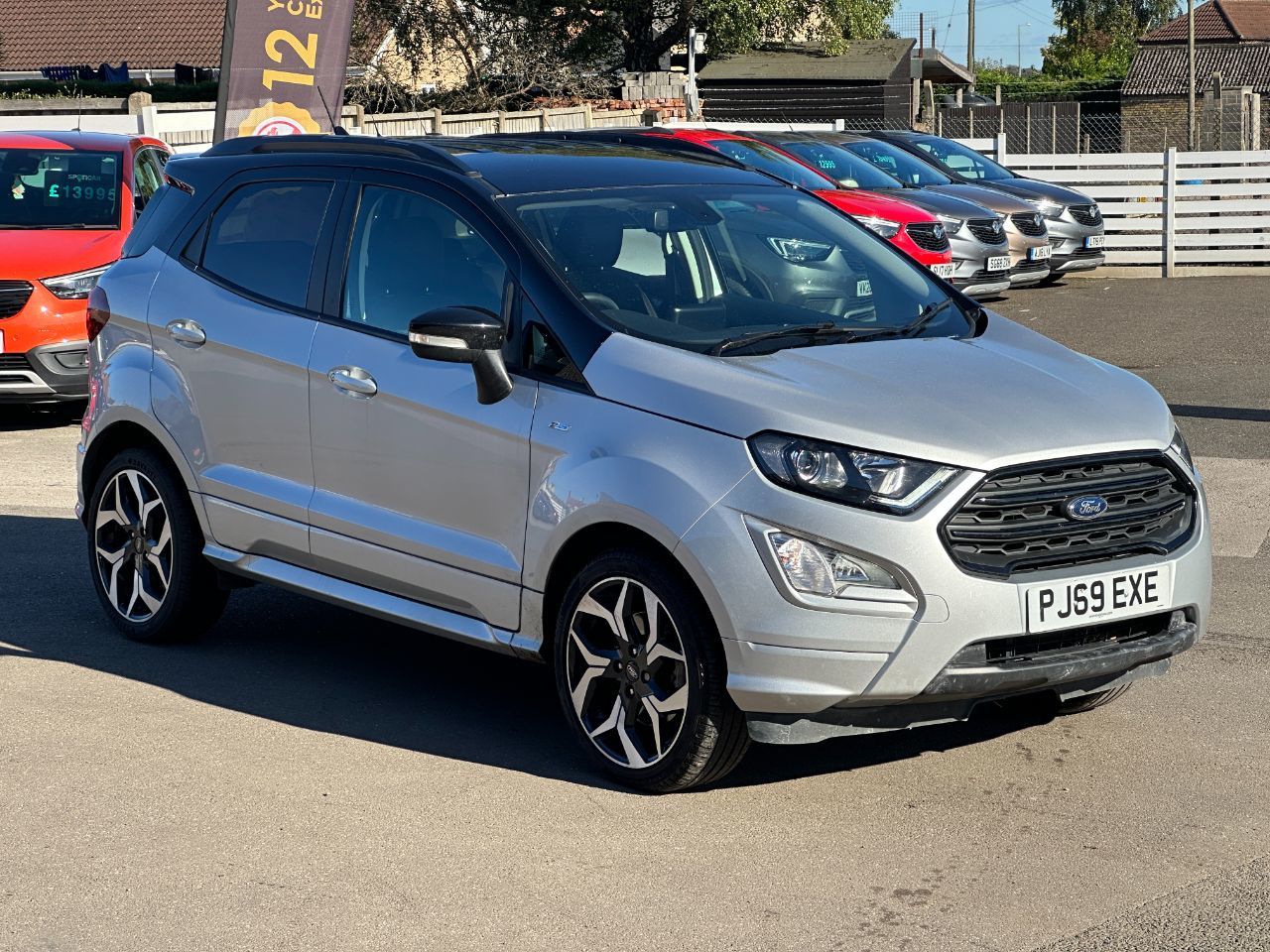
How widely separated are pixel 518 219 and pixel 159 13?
47.5m

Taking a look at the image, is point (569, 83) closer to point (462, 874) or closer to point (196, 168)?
point (196, 168)

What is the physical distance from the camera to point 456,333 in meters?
5.21

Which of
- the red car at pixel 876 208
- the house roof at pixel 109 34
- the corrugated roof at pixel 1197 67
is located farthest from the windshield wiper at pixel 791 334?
the corrugated roof at pixel 1197 67

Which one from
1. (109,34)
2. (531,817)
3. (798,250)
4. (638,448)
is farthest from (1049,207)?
(109,34)

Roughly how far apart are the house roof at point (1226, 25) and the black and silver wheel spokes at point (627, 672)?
81.1 metres

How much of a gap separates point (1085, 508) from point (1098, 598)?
0.24 m

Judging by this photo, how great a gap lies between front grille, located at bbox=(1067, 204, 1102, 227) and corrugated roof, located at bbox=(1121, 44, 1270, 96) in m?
49.6

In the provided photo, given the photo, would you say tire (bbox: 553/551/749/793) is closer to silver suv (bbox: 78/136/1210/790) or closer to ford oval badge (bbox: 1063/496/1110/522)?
silver suv (bbox: 78/136/1210/790)

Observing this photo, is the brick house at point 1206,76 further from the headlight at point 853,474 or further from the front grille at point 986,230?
the headlight at point 853,474

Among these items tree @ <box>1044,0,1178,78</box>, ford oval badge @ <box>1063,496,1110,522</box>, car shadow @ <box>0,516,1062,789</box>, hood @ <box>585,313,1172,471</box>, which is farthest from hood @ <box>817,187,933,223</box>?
tree @ <box>1044,0,1178,78</box>

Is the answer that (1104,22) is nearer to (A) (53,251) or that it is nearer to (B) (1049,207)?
(B) (1049,207)

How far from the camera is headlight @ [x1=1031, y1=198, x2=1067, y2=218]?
1989cm

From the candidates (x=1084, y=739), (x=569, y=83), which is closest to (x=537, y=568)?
(x=1084, y=739)

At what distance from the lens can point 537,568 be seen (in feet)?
17.1
